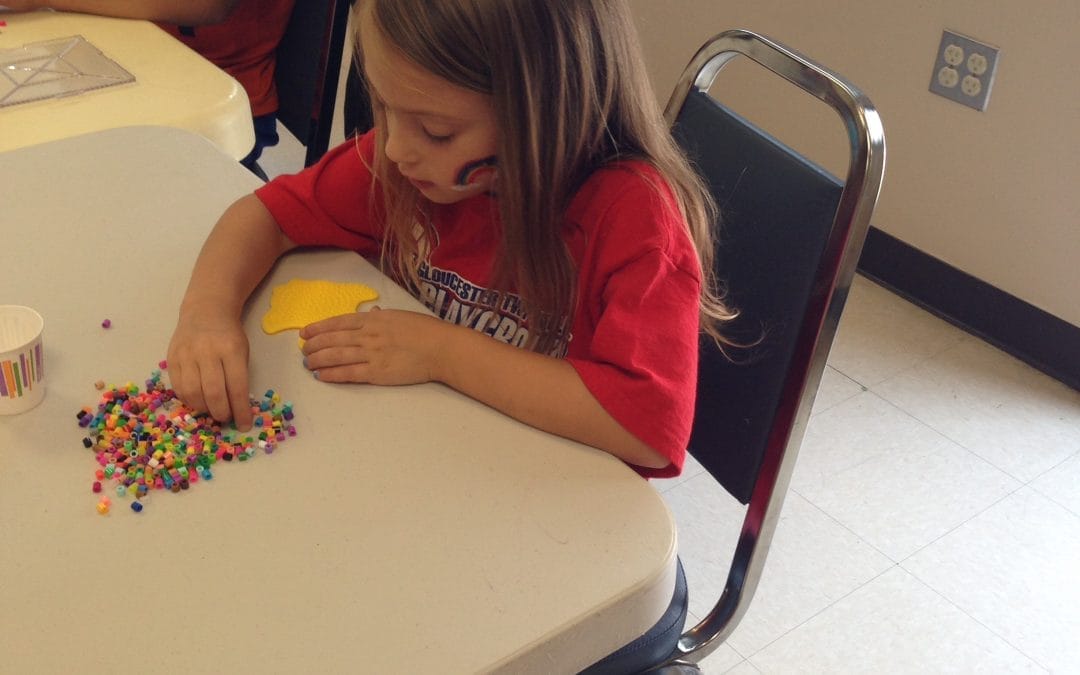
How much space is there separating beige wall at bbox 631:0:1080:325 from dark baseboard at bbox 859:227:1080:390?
2 cm

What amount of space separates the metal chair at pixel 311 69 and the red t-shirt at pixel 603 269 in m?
0.51

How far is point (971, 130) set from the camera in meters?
2.16

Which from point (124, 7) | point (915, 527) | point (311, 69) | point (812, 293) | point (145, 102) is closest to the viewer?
point (812, 293)

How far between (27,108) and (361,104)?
0.43 metres

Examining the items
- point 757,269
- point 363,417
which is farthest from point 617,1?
point 363,417

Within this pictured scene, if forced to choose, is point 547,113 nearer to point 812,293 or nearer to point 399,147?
point 399,147

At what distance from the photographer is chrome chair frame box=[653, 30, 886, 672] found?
0.82m

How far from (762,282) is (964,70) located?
148 centimetres

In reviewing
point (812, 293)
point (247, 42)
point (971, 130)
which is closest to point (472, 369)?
point (812, 293)

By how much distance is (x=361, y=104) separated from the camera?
4.76 ft

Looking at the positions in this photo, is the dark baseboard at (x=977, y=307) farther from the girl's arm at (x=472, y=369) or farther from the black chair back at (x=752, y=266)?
the girl's arm at (x=472, y=369)

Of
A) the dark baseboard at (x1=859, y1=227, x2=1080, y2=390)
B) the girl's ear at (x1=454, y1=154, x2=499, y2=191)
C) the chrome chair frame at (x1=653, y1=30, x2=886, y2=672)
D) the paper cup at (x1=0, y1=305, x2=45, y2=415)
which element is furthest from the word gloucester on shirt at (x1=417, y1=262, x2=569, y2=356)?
the dark baseboard at (x1=859, y1=227, x2=1080, y2=390)

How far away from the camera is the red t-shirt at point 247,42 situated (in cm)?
173

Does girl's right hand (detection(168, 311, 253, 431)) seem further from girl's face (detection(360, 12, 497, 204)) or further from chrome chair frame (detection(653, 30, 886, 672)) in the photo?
chrome chair frame (detection(653, 30, 886, 672))
